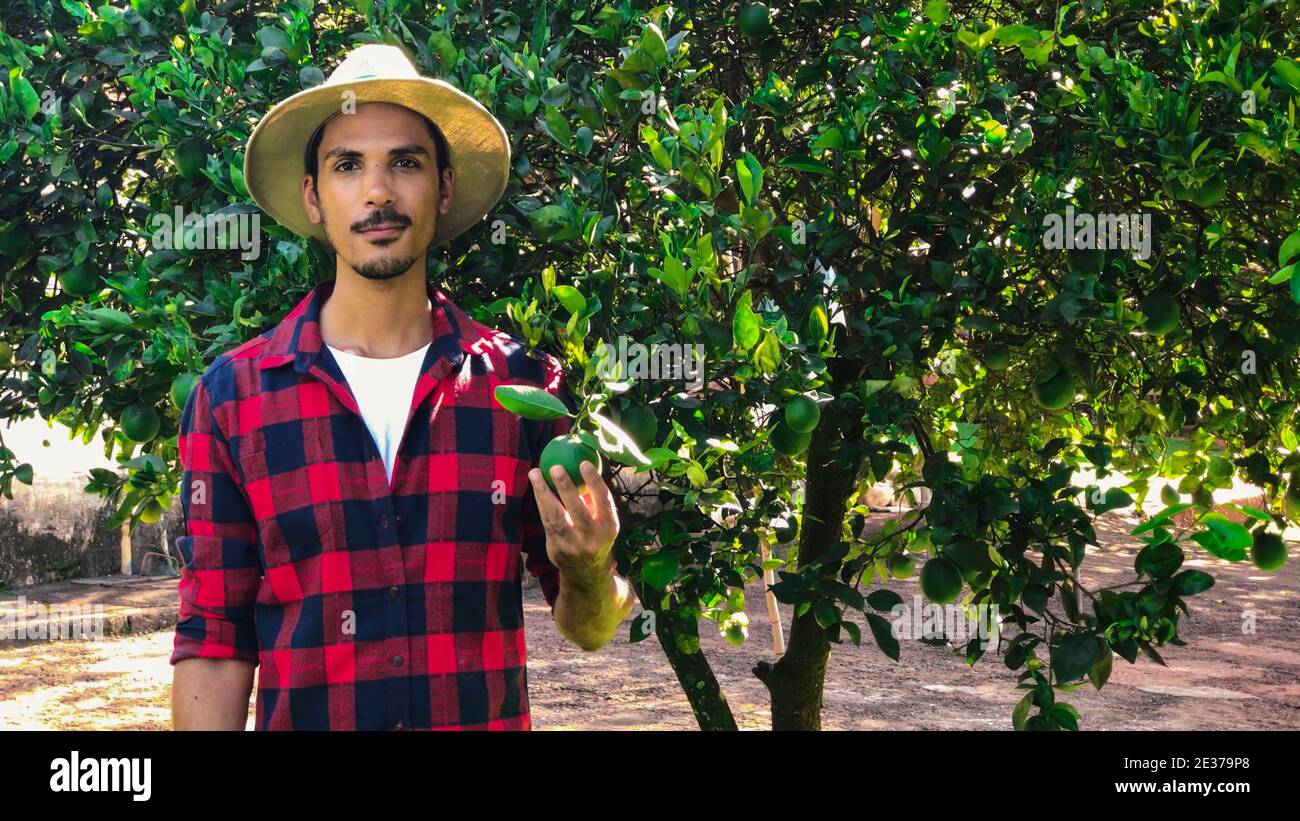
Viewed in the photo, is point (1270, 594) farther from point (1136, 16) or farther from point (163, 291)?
point (163, 291)

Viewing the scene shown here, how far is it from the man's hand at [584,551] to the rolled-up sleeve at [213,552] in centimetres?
56

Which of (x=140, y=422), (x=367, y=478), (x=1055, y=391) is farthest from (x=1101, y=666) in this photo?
(x=140, y=422)

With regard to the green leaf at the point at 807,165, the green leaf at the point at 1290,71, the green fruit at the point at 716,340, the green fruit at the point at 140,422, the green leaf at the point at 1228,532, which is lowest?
the green leaf at the point at 1228,532

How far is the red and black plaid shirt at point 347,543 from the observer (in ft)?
6.96

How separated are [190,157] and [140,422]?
565 mm

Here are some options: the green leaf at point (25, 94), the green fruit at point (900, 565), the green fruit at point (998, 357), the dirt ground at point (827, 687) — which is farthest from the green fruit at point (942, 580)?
the dirt ground at point (827, 687)

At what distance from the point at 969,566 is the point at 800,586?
390 millimetres

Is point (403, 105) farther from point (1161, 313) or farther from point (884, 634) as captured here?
point (1161, 313)

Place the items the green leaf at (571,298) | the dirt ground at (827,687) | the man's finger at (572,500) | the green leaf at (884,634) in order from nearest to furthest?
1. the man's finger at (572,500)
2. the green leaf at (571,298)
3. the green leaf at (884,634)
4. the dirt ground at (827,687)

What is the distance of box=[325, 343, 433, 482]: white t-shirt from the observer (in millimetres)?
2250

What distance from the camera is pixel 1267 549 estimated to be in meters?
3.18

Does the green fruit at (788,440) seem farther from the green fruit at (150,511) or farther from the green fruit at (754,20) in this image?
the green fruit at (150,511)
